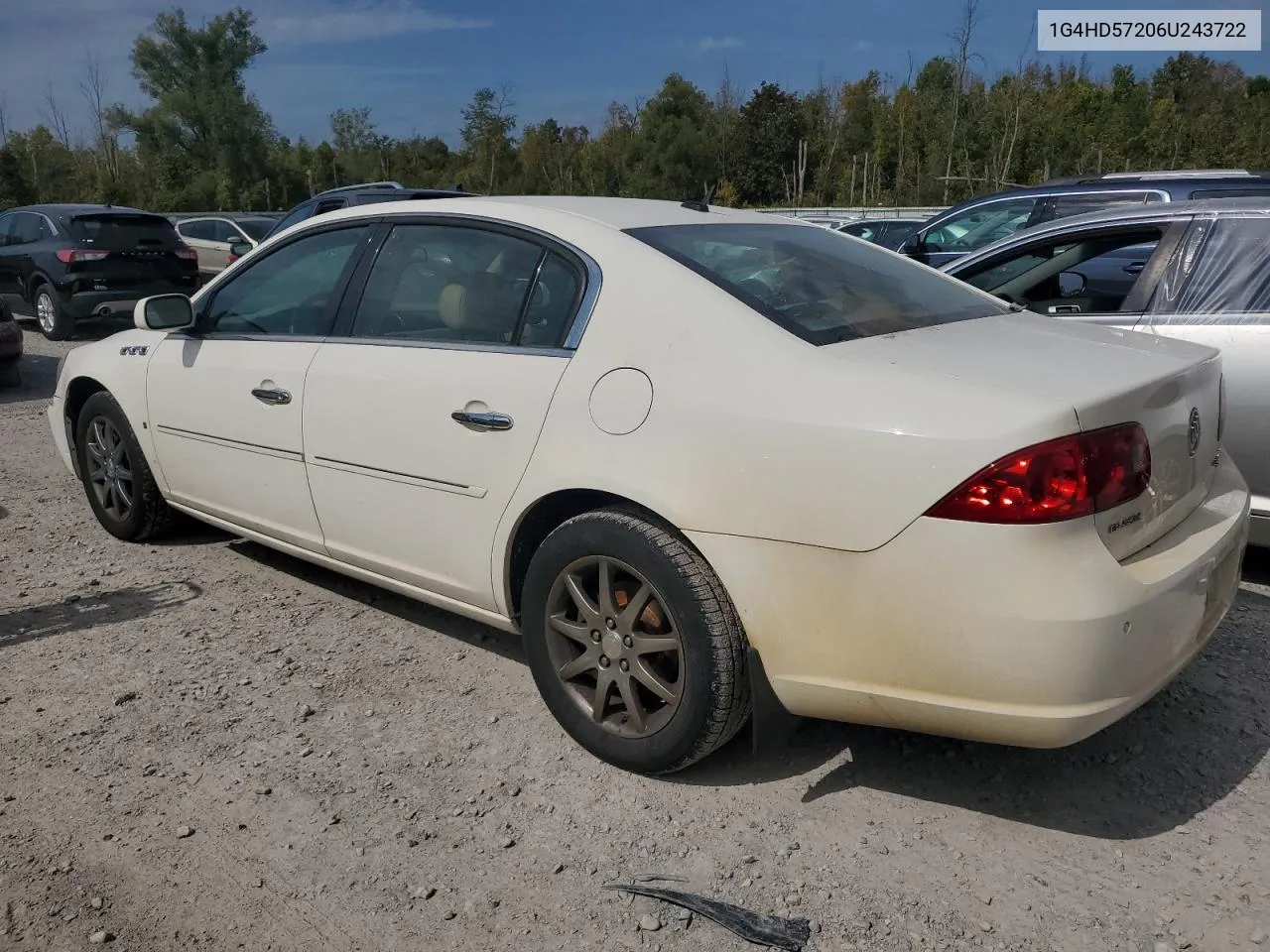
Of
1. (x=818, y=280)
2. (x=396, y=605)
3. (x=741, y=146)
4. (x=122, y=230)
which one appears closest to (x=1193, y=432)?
(x=818, y=280)

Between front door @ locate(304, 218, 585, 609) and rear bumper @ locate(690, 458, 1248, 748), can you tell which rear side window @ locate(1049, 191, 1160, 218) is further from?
rear bumper @ locate(690, 458, 1248, 748)

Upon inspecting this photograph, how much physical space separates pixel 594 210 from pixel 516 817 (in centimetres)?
188

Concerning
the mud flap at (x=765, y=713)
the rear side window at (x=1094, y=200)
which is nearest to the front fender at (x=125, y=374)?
the mud flap at (x=765, y=713)

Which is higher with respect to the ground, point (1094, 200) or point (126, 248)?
point (1094, 200)

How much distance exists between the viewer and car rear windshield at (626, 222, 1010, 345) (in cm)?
286

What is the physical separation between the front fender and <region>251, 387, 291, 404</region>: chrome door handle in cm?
97

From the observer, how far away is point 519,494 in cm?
304

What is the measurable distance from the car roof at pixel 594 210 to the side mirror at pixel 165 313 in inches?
33.7

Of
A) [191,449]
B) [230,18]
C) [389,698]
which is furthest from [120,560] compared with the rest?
[230,18]

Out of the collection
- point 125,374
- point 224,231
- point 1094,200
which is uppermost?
point 1094,200

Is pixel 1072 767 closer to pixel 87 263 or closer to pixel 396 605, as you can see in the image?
pixel 396 605

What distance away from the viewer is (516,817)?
2801 mm

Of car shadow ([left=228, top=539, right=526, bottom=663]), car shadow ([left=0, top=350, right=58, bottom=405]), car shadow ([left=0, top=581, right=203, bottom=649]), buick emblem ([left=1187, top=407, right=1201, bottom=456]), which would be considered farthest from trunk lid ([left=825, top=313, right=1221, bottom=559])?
car shadow ([left=0, top=350, right=58, bottom=405])

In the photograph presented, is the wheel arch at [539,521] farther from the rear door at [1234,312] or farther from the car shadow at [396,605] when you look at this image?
the rear door at [1234,312]
